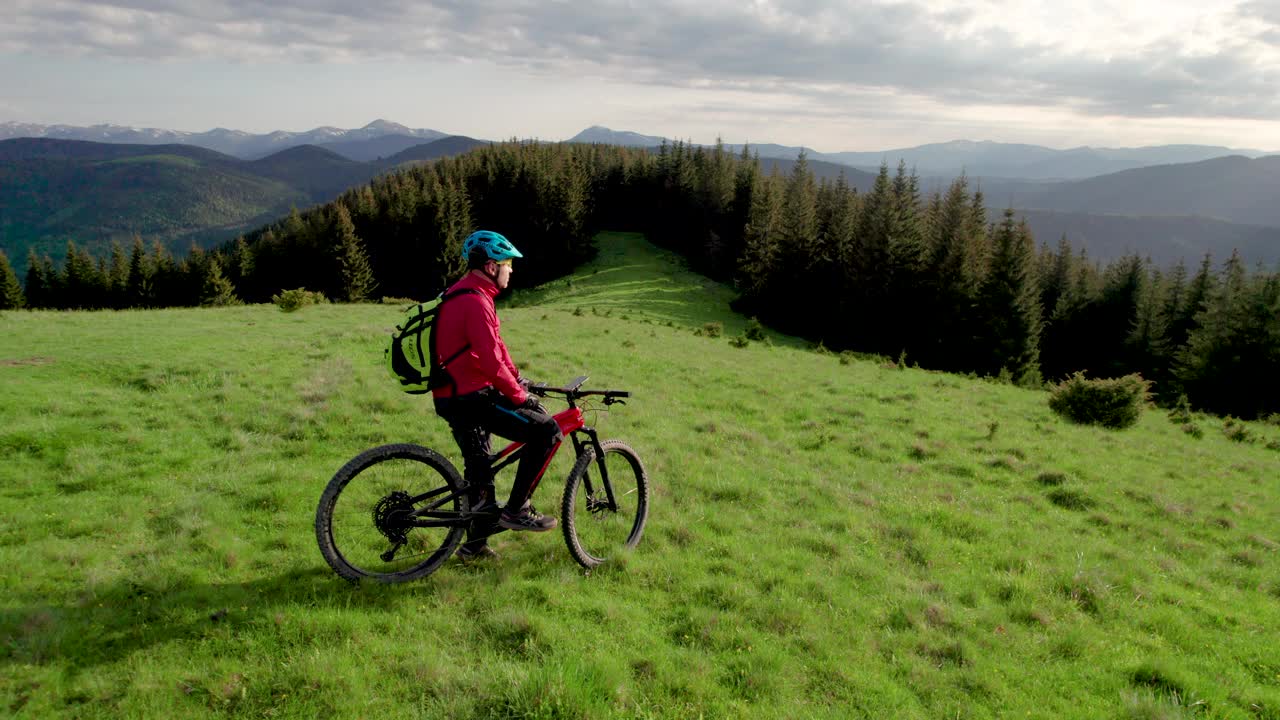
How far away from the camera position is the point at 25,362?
14992 millimetres

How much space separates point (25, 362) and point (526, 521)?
16.0m

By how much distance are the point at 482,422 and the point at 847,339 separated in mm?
62339

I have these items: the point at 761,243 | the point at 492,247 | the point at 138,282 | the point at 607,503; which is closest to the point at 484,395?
the point at 492,247

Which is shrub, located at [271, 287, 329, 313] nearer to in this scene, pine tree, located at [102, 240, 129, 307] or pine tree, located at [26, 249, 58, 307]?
pine tree, located at [102, 240, 129, 307]

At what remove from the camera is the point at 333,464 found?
10.3 m

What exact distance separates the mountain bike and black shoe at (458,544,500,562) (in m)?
0.20

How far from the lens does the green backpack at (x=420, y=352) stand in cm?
642

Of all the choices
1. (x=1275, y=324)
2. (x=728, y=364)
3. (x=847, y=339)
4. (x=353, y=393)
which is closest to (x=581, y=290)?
(x=847, y=339)

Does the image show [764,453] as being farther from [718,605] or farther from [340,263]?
[340,263]

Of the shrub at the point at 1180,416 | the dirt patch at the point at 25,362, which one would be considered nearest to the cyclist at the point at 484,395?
the dirt patch at the point at 25,362

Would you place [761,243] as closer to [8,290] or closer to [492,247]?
[492,247]

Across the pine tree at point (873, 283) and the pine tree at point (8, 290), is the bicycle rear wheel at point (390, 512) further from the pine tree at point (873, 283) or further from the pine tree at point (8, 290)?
the pine tree at point (8, 290)

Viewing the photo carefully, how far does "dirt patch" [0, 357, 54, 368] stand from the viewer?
48.2 feet

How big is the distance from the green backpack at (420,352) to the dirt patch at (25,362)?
14799mm
